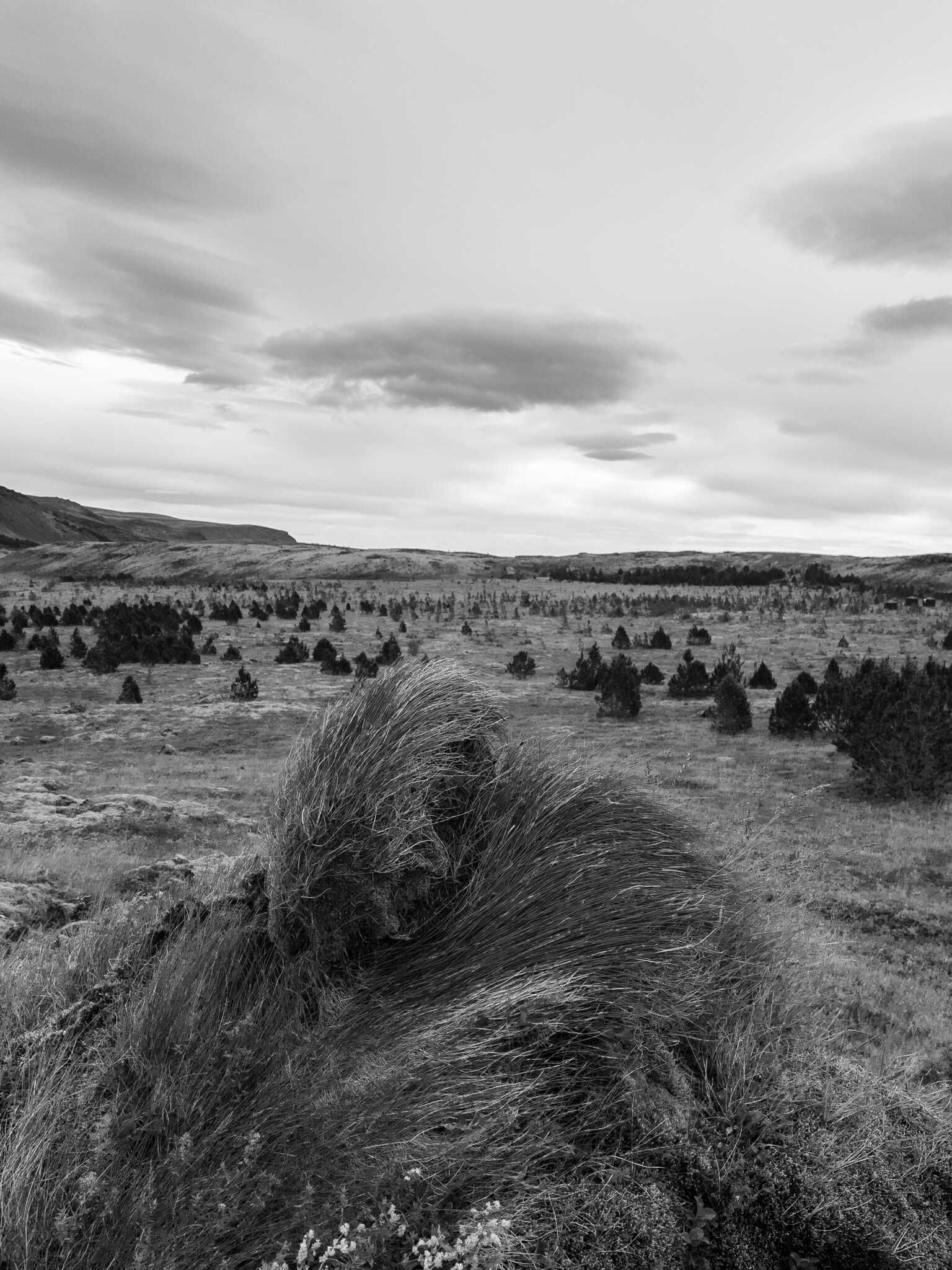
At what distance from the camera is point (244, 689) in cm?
1827

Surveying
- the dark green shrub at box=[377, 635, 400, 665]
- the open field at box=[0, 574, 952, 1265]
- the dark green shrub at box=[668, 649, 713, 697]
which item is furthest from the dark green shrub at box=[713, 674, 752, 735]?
the dark green shrub at box=[377, 635, 400, 665]

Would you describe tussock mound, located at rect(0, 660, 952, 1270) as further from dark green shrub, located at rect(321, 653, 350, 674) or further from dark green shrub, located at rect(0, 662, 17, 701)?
dark green shrub, located at rect(321, 653, 350, 674)

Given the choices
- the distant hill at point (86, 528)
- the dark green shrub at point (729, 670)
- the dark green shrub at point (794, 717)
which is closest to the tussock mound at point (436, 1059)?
the dark green shrub at point (794, 717)

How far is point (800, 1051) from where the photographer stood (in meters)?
3.23

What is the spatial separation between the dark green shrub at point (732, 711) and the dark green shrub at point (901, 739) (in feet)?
7.49

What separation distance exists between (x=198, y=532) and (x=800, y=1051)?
190440 mm

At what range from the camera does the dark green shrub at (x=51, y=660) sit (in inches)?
837

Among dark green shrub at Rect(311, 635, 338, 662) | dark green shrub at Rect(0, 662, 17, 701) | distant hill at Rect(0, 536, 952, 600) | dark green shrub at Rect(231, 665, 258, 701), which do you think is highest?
distant hill at Rect(0, 536, 952, 600)

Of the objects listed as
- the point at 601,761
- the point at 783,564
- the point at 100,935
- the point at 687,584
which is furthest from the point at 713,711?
the point at 783,564

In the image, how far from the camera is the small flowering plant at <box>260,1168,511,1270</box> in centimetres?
196

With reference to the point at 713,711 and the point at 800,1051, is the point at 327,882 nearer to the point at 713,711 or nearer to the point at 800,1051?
the point at 800,1051

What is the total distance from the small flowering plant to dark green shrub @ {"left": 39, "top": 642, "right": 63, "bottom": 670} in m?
22.7

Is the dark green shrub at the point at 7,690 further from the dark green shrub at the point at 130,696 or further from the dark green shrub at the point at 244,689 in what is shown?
the dark green shrub at the point at 244,689

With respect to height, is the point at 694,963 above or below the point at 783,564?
below
